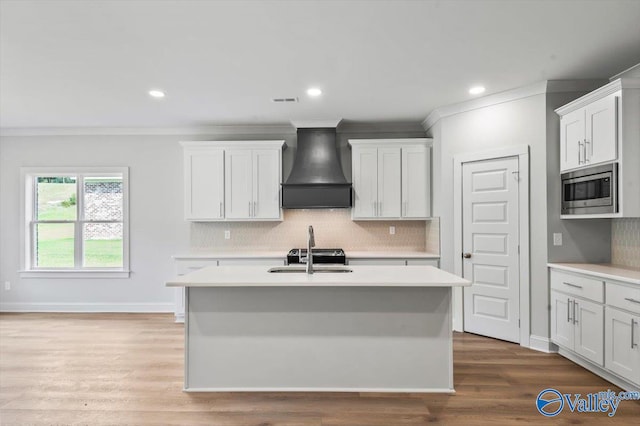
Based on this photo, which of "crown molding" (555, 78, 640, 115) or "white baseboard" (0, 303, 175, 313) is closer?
"crown molding" (555, 78, 640, 115)

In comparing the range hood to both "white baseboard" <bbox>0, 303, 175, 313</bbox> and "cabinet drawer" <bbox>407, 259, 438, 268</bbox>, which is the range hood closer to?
"cabinet drawer" <bbox>407, 259, 438, 268</bbox>

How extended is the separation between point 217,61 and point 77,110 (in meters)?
2.51

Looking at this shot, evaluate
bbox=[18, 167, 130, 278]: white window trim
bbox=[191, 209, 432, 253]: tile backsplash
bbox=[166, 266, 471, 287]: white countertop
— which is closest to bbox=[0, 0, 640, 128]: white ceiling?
bbox=[18, 167, 130, 278]: white window trim

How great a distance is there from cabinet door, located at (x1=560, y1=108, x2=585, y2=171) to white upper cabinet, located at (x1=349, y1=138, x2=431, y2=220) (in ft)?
5.42

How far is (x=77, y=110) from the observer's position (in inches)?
176

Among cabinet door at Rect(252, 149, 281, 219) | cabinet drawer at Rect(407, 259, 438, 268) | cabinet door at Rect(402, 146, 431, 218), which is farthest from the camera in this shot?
cabinet door at Rect(252, 149, 281, 219)

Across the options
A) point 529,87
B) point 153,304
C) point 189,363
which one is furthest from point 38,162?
point 529,87

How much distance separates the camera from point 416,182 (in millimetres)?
4895

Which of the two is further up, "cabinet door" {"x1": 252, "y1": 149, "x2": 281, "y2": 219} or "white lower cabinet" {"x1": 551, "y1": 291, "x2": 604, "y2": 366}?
"cabinet door" {"x1": 252, "y1": 149, "x2": 281, "y2": 219}

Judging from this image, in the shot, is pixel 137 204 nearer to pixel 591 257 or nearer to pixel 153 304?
pixel 153 304

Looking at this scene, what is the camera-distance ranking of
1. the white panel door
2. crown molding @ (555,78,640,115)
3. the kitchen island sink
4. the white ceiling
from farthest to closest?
1. the white panel door
2. the kitchen island sink
3. crown molding @ (555,78,640,115)
4. the white ceiling

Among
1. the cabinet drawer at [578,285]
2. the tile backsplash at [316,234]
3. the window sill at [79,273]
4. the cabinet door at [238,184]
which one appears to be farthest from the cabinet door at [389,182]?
the window sill at [79,273]

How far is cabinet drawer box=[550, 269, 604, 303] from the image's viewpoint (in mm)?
→ 2874

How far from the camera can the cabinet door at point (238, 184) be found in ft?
16.3
